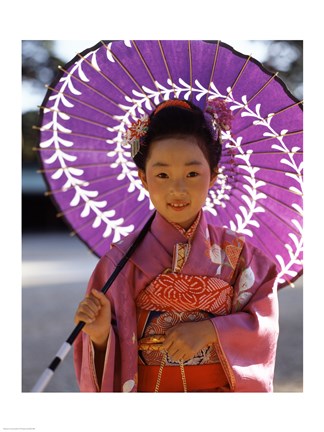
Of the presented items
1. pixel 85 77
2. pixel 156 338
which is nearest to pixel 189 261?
pixel 156 338

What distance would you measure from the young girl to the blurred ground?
1438mm

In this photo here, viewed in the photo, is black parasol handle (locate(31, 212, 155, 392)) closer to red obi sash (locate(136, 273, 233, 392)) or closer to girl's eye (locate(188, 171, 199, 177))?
red obi sash (locate(136, 273, 233, 392))

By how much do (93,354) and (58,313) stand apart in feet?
12.0

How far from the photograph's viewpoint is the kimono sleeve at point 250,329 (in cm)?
229

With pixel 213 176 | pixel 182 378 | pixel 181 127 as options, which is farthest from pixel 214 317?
pixel 181 127

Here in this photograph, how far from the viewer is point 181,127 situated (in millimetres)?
2330

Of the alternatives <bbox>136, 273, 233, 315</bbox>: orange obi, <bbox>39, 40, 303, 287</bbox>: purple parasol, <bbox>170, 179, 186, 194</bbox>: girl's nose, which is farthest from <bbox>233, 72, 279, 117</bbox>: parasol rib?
<bbox>136, 273, 233, 315</bbox>: orange obi

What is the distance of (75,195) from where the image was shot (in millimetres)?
2705

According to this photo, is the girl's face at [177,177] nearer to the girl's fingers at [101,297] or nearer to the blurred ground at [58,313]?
the girl's fingers at [101,297]

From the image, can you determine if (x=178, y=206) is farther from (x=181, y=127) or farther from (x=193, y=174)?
(x=181, y=127)

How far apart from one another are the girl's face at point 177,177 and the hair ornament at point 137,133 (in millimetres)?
57

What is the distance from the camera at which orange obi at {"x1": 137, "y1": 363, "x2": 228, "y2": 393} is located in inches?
91.3

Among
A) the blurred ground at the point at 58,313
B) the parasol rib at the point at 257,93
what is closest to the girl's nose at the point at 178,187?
the parasol rib at the point at 257,93
